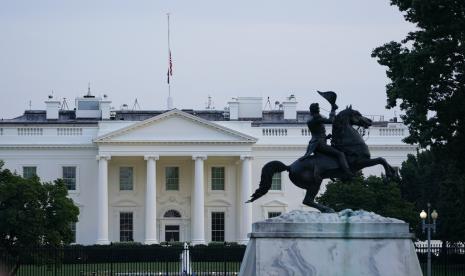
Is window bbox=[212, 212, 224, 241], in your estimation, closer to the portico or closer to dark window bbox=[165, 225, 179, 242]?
the portico

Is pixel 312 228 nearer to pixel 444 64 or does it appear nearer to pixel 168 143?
pixel 444 64

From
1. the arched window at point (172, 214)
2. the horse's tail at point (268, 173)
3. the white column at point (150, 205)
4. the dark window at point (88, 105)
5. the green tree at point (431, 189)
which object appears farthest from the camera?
the dark window at point (88, 105)

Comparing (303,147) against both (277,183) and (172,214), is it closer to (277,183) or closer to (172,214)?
(277,183)

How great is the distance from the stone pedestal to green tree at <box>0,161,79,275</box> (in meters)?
34.5

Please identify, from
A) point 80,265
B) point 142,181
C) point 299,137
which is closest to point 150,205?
point 142,181

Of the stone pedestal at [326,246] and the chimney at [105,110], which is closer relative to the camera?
the stone pedestal at [326,246]

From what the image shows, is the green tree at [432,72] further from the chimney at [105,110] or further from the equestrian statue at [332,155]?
the chimney at [105,110]

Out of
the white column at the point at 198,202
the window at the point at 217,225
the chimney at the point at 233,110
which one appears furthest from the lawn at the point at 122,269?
the chimney at the point at 233,110

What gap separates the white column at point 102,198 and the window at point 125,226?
7.93ft

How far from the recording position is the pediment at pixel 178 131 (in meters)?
91.6

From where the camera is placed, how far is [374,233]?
26.2m

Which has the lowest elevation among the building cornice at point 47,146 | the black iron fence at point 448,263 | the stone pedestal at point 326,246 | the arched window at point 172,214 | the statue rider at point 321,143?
the stone pedestal at point 326,246

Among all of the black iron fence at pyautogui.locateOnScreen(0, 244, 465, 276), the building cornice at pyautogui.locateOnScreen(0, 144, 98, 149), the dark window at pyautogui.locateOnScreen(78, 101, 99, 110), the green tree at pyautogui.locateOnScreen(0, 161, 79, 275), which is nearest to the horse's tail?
the black iron fence at pyautogui.locateOnScreen(0, 244, 465, 276)

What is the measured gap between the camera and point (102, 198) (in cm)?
9100
